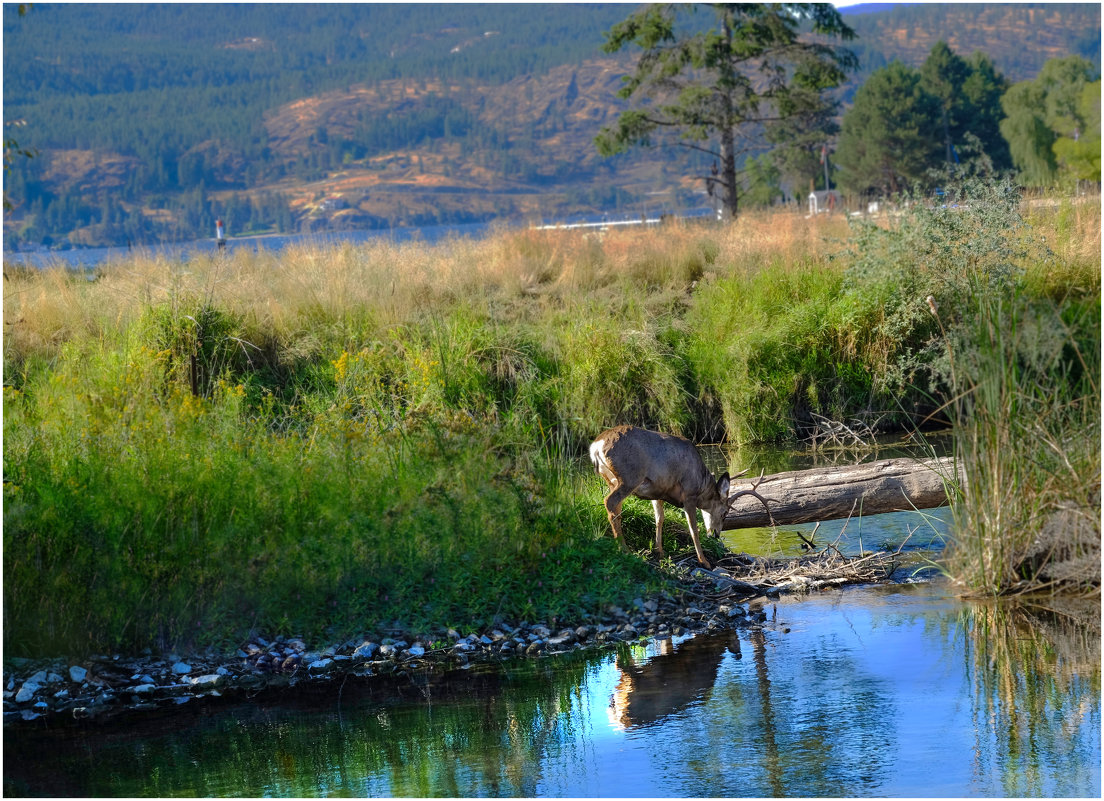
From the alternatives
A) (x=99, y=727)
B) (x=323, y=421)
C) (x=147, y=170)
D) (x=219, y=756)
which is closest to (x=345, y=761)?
(x=219, y=756)

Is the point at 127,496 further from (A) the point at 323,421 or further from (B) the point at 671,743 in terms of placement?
(B) the point at 671,743

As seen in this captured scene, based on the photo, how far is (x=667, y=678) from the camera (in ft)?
24.1

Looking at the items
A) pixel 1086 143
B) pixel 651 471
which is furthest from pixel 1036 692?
pixel 1086 143

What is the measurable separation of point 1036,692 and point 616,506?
3.40 m

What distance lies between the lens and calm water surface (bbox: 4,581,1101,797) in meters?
5.87

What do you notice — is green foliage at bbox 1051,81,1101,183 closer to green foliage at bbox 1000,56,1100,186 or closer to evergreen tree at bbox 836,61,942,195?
green foliage at bbox 1000,56,1100,186

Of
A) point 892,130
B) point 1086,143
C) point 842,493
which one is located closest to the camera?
point 842,493

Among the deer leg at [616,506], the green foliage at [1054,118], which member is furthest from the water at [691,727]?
the green foliage at [1054,118]

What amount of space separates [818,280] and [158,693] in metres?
12.2

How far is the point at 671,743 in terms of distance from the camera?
248 inches

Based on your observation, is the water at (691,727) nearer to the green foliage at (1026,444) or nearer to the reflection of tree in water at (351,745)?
the reflection of tree in water at (351,745)

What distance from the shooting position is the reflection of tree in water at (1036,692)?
5.71 metres

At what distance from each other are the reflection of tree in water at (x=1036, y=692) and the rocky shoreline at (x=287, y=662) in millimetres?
1702

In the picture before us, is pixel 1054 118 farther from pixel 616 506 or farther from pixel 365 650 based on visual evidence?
pixel 365 650
